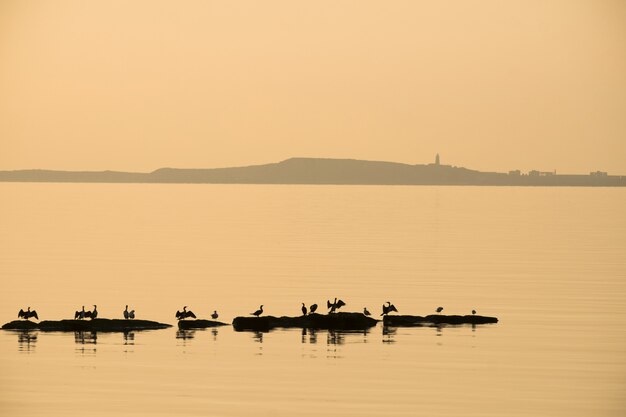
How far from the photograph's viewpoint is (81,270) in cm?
7106

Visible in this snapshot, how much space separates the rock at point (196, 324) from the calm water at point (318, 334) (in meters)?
0.76

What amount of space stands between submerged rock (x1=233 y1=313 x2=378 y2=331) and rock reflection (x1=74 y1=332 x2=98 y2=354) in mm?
5354

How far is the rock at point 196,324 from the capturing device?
149 feet

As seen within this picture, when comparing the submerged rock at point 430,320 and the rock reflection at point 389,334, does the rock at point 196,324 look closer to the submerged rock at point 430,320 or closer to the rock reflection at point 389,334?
the rock reflection at point 389,334

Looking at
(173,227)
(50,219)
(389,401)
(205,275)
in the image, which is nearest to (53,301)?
(205,275)

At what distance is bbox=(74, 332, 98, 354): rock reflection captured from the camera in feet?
133

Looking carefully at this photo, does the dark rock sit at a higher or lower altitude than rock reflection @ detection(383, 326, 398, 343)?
higher

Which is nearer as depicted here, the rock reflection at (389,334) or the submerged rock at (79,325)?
the rock reflection at (389,334)

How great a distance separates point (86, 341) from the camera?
4241 cm

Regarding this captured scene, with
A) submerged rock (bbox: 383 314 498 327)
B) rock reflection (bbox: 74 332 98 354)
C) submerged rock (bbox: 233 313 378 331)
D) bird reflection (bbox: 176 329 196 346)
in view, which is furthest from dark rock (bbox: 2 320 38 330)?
submerged rock (bbox: 383 314 498 327)

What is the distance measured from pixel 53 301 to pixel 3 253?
3258cm

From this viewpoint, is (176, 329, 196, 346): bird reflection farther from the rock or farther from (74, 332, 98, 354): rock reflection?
(74, 332, 98, 354): rock reflection

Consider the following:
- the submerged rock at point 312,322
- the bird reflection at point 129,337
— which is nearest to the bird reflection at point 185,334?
the bird reflection at point 129,337

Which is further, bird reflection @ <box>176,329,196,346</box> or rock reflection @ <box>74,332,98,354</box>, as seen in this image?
bird reflection @ <box>176,329,196,346</box>
